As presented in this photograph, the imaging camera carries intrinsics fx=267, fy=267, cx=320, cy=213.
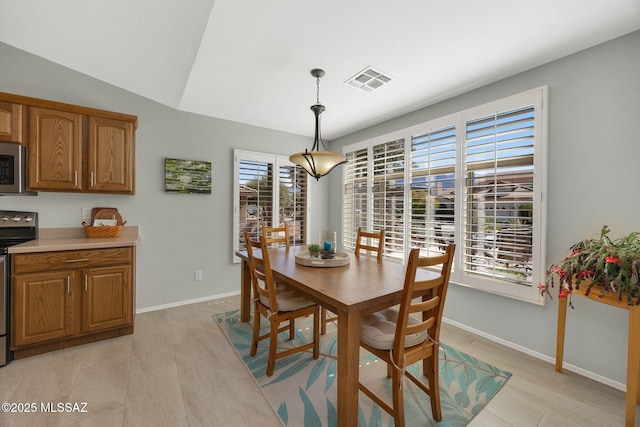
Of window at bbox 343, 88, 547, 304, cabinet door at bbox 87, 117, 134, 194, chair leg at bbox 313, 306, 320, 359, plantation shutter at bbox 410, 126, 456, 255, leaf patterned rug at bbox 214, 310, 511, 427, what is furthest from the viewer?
plantation shutter at bbox 410, 126, 456, 255

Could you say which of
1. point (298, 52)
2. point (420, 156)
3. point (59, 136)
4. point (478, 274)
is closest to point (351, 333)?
point (478, 274)

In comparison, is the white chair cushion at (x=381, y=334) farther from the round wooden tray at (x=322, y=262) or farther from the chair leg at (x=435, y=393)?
the round wooden tray at (x=322, y=262)

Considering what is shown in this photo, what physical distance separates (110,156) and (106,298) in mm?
1415

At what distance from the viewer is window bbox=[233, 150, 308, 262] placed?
3.86 m

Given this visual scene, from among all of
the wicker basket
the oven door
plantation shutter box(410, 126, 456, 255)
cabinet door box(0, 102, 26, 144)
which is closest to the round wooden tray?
plantation shutter box(410, 126, 456, 255)

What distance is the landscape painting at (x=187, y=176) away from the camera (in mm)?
3314

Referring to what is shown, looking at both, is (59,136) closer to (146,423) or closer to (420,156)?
(146,423)

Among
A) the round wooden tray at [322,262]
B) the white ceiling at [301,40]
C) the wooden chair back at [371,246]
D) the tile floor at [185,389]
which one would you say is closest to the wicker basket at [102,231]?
the tile floor at [185,389]

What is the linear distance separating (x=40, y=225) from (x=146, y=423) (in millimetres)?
2390

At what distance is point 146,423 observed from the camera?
158 centimetres

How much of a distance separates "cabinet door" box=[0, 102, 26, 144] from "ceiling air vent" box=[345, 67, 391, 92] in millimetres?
2964

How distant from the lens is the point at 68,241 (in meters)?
2.58

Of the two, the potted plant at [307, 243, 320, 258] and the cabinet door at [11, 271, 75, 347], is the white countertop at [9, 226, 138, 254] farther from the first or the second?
the potted plant at [307, 243, 320, 258]

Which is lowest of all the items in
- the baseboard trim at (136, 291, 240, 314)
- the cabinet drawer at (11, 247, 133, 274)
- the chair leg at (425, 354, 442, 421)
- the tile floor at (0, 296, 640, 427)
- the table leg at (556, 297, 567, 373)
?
the tile floor at (0, 296, 640, 427)
